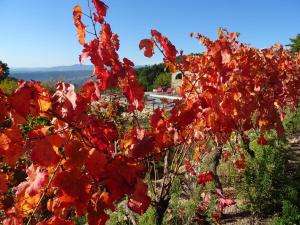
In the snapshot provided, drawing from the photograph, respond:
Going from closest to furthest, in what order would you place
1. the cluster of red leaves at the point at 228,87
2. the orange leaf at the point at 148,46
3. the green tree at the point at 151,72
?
the orange leaf at the point at 148,46, the cluster of red leaves at the point at 228,87, the green tree at the point at 151,72

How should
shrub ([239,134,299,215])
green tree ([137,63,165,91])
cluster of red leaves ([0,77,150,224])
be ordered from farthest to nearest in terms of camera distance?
green tree ([137,63,165,91]) → shrub ([239,134,299,215]) → cluster of red leaves ([0,77,150,224])

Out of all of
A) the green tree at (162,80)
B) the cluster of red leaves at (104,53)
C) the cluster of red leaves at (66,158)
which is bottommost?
the green tree at (162,80)

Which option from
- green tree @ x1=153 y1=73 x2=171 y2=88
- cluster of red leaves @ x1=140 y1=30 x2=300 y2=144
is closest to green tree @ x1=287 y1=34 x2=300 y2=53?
green tree @ x1=153 y1=73 x2=171 y2=88

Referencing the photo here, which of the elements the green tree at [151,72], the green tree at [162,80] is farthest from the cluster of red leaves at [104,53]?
the green tree at [151,72]

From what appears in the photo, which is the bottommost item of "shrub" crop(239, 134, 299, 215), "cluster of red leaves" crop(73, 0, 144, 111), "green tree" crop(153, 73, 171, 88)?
"green tree" crop(153, 73, 171, 88)

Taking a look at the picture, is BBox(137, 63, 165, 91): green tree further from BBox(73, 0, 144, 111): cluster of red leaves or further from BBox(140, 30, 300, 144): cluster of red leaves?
BBox(73, 0, 144, 111): cluster of red leaves

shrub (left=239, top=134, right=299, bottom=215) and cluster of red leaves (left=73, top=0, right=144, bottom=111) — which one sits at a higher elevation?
cluster of red leaves (left=73, top=0, right=144, bottom=111)

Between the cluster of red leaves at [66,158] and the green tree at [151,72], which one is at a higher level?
the cluster of red leaves at [66,158]

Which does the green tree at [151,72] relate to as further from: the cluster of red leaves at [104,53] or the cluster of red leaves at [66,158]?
the cluster of red leaves at [66,158]

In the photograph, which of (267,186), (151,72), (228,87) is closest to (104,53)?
(228,87)

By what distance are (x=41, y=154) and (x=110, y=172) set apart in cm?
43

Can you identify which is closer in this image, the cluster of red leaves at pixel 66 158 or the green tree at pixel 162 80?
the cluster of red leaves at pixel 66 158

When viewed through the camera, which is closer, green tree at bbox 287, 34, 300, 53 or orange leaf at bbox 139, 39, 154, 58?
orange leaf at bbox 139, 39, 154, 58

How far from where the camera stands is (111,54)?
88.9 inches
